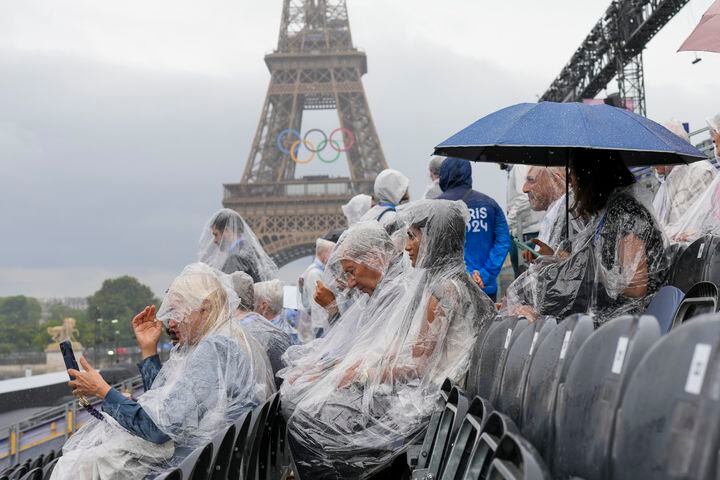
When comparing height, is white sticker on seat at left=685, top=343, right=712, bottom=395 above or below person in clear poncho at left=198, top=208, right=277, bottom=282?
below

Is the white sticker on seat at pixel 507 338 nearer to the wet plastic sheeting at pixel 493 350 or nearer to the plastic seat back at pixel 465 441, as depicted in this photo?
the wet plastic sheeting at pixel 493 350

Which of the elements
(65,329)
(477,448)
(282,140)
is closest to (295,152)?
(282,140)

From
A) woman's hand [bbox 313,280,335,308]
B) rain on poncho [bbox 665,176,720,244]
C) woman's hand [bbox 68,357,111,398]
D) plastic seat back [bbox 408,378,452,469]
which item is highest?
rain on poncho [bbox 665,176,720,244]

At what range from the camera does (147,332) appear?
3912 mm

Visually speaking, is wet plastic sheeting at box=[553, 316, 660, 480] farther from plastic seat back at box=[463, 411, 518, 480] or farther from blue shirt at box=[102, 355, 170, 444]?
blue shirt at box=[102, 355, 170, 444]

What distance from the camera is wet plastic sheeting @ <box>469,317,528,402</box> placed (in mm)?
2691

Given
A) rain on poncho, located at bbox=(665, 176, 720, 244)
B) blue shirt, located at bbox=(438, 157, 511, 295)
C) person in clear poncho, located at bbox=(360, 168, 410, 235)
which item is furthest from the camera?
person in clear poncho, located at bbox=(360, 168, 410, 235)

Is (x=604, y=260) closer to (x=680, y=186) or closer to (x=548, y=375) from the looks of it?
(x=548, y=375)

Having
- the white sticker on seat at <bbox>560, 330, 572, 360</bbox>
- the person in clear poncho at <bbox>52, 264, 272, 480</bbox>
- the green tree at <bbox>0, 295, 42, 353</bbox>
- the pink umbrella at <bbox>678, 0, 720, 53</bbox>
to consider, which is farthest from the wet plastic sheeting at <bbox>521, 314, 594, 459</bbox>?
the green tree at <bbox>0, 295, 42, 353</bbox>

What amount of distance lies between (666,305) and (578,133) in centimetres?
113

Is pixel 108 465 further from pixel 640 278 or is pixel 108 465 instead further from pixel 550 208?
pixel 550 208

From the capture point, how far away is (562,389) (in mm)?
1860

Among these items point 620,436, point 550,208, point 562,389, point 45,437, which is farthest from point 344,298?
point 45,437

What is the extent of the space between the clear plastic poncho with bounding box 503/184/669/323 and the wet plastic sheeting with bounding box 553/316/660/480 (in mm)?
1598
